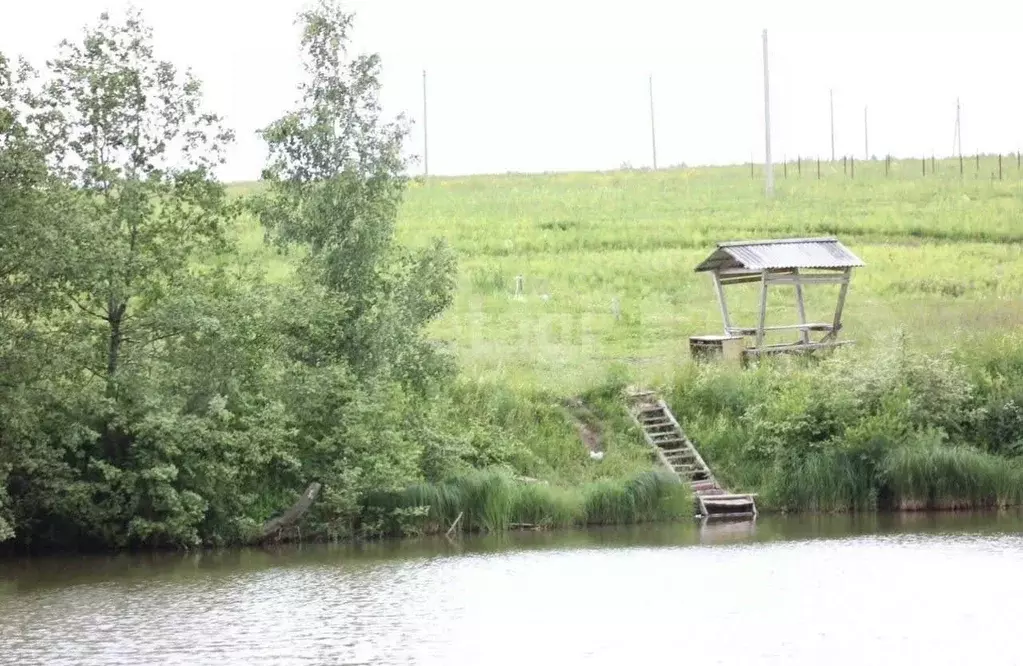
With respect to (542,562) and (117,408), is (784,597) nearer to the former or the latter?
(542,562)

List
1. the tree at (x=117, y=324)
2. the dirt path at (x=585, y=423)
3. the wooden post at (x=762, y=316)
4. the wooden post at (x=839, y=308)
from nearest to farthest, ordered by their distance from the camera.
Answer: the tree at (x=117, y=324) < the dirt path at (x=585, y=423) < the wooden post at (x=762, y=316) < the wooden post at (x=839, y=308)

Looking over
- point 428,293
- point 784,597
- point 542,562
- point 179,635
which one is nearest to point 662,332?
point 428,293

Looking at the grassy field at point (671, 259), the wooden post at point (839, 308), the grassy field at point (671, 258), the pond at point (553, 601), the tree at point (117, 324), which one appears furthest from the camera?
the grassy field at point (671, 259)

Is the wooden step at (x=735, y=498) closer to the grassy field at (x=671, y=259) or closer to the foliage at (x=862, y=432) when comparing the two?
the foliage at (x=862, y=432)

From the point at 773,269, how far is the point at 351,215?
46.7ft

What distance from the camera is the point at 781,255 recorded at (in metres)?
44.3

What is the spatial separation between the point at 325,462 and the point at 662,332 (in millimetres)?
18105

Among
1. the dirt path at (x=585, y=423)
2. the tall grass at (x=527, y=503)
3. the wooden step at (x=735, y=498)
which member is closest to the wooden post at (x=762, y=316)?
the dirt path at (x=585, y=423)

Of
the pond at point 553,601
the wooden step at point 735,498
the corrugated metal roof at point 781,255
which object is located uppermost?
the corrugated metal roof at point 781,255

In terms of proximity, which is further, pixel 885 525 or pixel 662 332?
pixel 662 332

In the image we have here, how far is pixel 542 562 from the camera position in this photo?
99.2 ft

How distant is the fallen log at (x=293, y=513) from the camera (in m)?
34.2

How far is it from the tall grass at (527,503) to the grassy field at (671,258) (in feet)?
19.3

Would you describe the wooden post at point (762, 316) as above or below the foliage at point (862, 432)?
above
